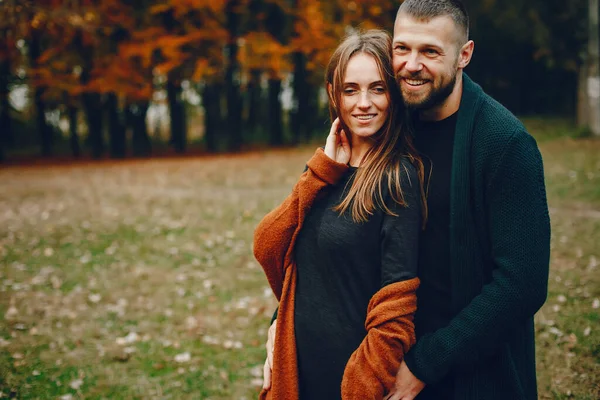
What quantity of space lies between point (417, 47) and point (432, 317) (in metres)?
1.03

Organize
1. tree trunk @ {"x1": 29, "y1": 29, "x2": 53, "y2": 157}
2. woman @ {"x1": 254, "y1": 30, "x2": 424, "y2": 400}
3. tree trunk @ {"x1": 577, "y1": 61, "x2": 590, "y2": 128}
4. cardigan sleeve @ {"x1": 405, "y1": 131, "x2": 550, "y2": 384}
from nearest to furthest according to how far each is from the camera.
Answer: cardigan sleeve @ {"x1": 405, "y1": 131, "x2": 550, "y2": 384}, woman @ {"x1": 254, "y1": 30, "x2": 424, "y2": 400}, tree trunk @ {"x1": 577, "y1": 61, "x2": 590, "y2": 128}, tree trunk @ {"x1": 29, "y1": 29, "x2": 53, "y2": 157}

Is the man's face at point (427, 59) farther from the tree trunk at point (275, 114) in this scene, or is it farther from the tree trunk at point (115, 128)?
the tree trunk at point (115, 128)

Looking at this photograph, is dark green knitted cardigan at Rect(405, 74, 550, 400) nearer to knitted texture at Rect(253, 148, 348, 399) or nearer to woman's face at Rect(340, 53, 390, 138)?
woman's face at Rect(340, 53, 390, 138)

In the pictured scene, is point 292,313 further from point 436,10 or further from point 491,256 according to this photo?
point 436,10

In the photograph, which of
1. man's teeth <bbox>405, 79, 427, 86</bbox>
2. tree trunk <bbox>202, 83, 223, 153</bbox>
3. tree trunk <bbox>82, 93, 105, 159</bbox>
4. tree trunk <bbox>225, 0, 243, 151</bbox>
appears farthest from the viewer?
tree trunk <bbox>202, 83, 223, 153</bbox>

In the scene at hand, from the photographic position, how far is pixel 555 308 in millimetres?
5277

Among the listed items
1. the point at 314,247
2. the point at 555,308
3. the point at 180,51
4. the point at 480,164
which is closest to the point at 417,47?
the point at 480,164

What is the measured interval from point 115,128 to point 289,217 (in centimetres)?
2185

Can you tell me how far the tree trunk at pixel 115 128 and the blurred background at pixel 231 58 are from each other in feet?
0.15

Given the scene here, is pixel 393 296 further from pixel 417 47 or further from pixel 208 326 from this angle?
pixel 208 326

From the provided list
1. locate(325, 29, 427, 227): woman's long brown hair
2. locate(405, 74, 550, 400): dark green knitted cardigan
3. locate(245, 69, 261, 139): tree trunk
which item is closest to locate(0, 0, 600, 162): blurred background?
locate(245, 69, 261, 139): tree trunk

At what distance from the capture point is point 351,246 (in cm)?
196

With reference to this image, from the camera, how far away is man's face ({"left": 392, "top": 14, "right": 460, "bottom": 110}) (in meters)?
1.93

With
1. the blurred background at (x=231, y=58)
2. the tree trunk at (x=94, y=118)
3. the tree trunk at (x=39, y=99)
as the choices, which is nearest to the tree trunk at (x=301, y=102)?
the blurred background at (x=231, y=58)
